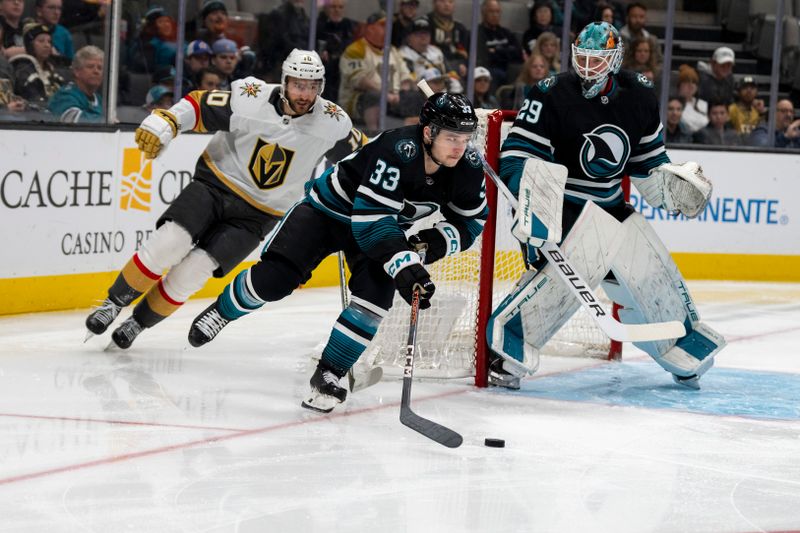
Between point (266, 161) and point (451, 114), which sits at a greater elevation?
point (451, 114)

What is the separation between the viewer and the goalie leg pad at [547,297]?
13.9ft

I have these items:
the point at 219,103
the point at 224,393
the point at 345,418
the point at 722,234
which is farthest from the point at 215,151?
the point at 722,234

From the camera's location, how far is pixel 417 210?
12.7 feet

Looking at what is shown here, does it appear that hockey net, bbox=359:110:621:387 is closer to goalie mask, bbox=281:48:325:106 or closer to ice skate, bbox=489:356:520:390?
ice skate, bbox=489:356:520:390

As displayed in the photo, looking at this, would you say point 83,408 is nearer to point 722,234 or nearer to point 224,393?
point 224,393

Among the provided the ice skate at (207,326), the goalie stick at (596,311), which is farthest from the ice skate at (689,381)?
the ice skate at (207,326)

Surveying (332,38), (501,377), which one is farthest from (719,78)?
(501,377)

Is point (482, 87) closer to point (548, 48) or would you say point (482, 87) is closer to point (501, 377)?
point (548, 48)

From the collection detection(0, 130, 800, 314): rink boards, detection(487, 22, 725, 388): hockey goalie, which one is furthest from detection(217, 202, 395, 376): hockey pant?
detection(0, 130, 800, 314): rink boards

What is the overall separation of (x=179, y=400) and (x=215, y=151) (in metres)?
1.19

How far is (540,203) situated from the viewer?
4102mm

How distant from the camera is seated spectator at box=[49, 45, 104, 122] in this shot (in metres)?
5.58

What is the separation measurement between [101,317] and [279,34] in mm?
2905

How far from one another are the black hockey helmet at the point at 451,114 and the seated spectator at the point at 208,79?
3.28 meters
